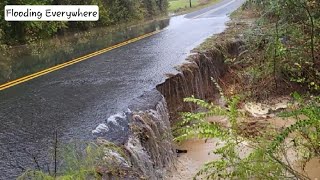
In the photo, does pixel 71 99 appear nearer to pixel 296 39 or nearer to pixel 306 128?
pixel 306 128

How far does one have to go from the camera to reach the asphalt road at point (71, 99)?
6.11m

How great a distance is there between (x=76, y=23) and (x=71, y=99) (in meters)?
13.9

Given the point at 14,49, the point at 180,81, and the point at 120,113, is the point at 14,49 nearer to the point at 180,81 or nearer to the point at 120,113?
the point at 180,81

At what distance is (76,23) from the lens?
854 inches

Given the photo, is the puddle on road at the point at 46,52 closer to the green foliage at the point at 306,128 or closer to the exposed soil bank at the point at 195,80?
the exposed soil bank at the point at 195,80

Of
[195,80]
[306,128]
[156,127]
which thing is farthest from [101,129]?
[195,80]

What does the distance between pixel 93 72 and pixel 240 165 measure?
22.7 feet

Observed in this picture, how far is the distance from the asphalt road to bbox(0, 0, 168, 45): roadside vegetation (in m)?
4.79

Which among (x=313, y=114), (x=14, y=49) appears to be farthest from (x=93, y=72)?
(x=313, y=114)

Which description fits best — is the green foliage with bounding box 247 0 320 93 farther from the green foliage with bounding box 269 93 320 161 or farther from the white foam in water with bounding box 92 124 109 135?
the white foam in water with bounding box 92 124 109 135

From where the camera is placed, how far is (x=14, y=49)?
1617cm

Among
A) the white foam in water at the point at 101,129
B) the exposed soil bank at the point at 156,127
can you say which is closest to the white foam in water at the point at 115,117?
the exposed soil bank at the point at 156,127

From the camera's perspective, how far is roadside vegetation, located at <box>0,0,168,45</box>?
16766 millimetres

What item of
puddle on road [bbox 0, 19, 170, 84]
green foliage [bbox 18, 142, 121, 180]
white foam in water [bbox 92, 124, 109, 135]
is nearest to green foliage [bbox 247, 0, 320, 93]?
white foam in water [bbox 92, 124, 109, 135]
